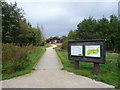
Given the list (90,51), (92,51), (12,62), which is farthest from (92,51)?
(12,62)

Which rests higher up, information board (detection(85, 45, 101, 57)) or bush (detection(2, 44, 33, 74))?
information board (detection(85, 45, 101, 57))

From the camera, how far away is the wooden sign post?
8066 millimetres

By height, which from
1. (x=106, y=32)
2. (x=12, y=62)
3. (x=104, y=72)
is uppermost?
(x=106, y=32)

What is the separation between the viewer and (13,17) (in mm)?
36625

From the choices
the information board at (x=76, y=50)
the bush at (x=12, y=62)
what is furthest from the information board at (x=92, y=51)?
the bush at (x=12, y=62)

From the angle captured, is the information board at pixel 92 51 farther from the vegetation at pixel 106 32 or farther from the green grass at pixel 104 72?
the vegetation at pixel 106 32

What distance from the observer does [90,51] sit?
28.4 ft

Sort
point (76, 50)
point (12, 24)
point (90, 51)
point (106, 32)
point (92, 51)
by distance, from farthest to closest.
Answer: point (106, 32), point (12, 24), point (76, 50), point (90, 51), point (92, 51)

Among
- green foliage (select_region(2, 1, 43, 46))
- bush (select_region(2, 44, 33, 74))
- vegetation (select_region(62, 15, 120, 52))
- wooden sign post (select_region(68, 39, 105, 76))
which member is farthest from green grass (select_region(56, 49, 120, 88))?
vegetation (select_region(62, 15, 120, 52))

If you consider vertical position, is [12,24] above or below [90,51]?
above

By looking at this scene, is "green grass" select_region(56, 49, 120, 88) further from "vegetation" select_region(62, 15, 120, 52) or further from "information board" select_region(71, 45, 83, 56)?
"vegetation" select_region(62, 15, 120, 52)

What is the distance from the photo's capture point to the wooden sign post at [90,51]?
26.5ft

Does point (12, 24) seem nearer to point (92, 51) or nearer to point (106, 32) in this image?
point (106, 32)

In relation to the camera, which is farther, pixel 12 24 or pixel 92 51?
pixel 12 24
